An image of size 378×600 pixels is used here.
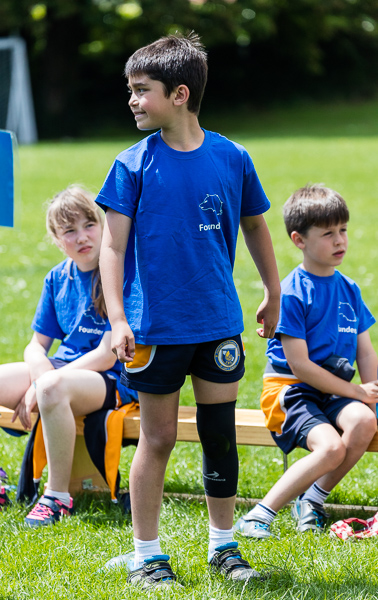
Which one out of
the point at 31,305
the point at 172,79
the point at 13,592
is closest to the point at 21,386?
the point at 13,592

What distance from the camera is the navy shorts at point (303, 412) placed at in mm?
3225

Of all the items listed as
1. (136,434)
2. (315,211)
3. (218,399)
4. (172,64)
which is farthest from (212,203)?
(136,434)

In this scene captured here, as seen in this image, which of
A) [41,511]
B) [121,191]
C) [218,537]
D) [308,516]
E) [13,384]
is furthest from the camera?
[13,384]

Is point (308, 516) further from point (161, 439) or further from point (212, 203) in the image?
point (212, 203)

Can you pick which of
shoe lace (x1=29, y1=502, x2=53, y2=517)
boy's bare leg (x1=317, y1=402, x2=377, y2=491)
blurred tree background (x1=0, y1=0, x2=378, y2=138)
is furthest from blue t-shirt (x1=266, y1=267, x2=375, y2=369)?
blurred tree background (x1=0, y1=0, x2=378, y2=138)

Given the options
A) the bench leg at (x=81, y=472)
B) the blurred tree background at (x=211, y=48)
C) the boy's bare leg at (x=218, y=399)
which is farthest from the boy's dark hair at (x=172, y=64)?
the blurred tree background at (x=211, y=48)

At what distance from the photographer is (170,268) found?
260cm

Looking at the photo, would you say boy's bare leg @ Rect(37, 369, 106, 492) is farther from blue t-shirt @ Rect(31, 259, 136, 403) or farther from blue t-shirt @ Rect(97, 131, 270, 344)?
blue t-shirt @ Rect(97, 131, 270, 344)

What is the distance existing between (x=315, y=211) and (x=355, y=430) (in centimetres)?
93

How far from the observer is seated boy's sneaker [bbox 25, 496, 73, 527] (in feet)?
10.9

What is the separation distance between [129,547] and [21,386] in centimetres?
100

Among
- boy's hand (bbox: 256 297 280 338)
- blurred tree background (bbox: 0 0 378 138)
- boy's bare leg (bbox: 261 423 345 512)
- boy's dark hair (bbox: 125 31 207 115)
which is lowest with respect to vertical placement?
boy's bare leg (bbox: 261 423 345 512)

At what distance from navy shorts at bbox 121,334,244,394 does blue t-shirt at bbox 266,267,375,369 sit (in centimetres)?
66

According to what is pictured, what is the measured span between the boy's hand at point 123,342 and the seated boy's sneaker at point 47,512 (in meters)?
1.16
